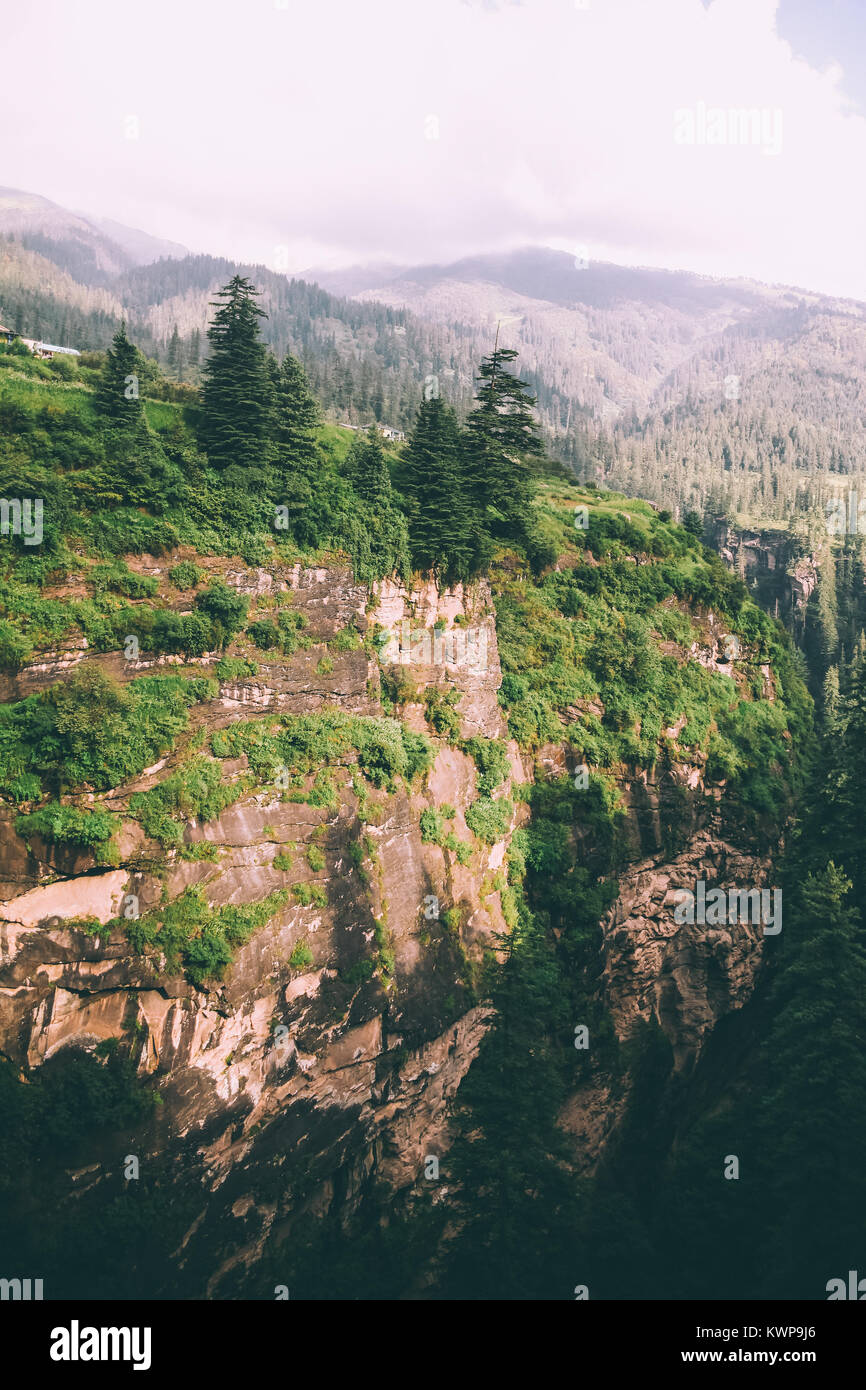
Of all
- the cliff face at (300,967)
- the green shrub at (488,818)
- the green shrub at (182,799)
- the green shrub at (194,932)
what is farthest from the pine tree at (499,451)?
the green shrub at (194,932)

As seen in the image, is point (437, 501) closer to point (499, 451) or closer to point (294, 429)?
point (294, 429)

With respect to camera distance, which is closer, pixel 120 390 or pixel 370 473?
pixel 120 390

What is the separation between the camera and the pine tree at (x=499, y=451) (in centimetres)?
4081

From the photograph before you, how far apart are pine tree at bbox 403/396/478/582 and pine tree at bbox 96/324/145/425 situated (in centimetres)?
1281

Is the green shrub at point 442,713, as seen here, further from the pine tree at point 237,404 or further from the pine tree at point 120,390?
the pine tree at point 120,390

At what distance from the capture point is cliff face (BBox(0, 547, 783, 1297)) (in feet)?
77.0

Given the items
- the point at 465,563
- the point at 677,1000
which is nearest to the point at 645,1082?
the point at 677,1000

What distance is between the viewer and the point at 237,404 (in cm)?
3278

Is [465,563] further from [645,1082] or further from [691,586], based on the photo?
[645,1082]

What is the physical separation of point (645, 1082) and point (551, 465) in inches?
2097

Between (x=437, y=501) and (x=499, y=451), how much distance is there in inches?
299

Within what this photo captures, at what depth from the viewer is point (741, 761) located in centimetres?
4462

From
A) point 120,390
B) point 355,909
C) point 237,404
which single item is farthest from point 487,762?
point 120,390

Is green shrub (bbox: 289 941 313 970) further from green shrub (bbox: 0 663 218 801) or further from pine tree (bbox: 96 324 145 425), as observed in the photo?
pine tree (bbox: 96 324 145 425)
